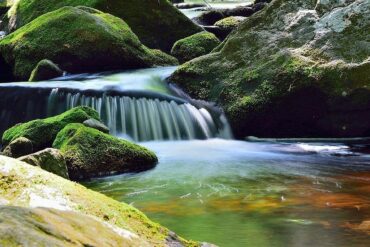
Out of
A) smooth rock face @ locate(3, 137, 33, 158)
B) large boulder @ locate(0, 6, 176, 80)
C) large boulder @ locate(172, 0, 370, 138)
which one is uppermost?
large boulder @ locate(0, 6, 176, 80)

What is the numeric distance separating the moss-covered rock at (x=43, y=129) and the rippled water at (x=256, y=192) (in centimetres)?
148

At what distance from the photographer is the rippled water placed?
4.73m

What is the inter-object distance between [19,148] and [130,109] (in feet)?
11.7

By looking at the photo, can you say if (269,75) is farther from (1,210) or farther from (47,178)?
(1,210)

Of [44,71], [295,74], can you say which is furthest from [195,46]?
[295,74]

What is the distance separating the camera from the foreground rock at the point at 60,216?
2168 millimetres

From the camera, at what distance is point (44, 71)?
1320 centimetres

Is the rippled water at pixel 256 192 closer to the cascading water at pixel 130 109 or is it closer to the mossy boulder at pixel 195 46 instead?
the cascading water at pixel 130 109

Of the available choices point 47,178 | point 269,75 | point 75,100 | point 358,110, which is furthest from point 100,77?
point 47,178

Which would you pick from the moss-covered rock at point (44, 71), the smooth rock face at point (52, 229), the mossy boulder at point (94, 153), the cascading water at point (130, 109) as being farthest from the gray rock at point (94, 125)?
the smooth rock face at point (52, 229)

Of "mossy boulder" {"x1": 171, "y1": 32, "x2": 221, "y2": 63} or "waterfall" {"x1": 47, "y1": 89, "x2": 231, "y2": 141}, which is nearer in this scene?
"waterfall" {"x1": 47, "y1": 89, "x2": 231, "y2": 141}

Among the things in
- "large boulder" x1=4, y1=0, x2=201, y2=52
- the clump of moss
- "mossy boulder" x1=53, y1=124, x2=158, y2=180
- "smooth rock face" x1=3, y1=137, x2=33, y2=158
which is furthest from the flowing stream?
the clump of moss

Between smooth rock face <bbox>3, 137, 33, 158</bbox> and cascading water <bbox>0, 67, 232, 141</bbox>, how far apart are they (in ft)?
9.76

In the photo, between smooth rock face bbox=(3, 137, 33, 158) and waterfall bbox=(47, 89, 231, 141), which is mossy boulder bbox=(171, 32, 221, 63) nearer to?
waterfall bbox=(47, 89, 231, 141)
